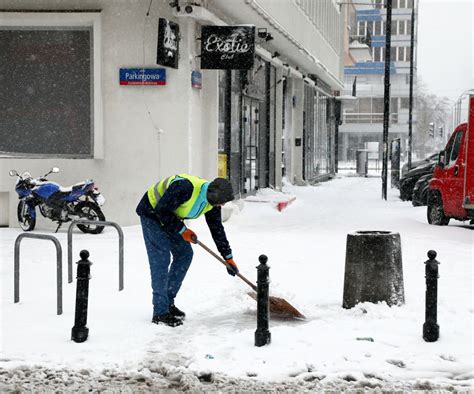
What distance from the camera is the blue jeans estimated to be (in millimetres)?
7465

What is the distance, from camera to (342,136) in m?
85.8

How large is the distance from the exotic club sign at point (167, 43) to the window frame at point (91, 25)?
1463 millimetres

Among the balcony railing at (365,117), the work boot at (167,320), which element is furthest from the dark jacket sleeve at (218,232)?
the balcony railing at (365,117)

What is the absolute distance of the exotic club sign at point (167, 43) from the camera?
1464 cm

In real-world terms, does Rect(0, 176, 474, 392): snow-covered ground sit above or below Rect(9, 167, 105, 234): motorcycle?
below

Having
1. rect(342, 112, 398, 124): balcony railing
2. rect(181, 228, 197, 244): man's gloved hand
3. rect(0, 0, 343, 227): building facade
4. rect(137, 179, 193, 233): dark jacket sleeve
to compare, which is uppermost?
rect(342, 112, 398, 124): balcony railing

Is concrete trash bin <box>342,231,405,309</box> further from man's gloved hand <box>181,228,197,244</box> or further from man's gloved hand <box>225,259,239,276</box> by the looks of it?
man's gloved hand <box>181,228,197,244</box>

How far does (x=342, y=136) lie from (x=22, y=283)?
7764 cm

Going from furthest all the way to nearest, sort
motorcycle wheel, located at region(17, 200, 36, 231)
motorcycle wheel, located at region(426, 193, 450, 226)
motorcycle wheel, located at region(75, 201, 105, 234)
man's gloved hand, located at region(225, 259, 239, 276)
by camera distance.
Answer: motorcycle wheel, located at region(426, 193, 450, 226), motorcycle wheel, located at region(17, 200, 36, 231), motorcycle wheel, located at region(75, 201, 105, 234), man's gloved hand, located at region(225, 259, 239, 276)

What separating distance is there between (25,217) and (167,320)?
831cm

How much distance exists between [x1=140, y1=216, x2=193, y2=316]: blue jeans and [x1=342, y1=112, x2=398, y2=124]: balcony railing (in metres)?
77.8

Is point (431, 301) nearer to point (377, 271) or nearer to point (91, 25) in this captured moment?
point (377, 271)

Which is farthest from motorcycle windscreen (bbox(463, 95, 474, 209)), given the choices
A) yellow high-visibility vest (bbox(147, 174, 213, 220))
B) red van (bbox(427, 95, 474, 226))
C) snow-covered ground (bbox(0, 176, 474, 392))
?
yellow high-visibility vest (bbox(147, 174, 213, 220))

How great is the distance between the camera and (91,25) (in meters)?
15.7
